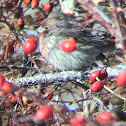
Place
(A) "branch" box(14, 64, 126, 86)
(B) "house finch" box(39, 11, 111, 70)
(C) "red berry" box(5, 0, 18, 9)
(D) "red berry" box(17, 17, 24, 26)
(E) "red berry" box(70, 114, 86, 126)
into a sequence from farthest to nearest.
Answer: (B) "house finch" box(39, 11, 111, 70) < (C) "red berry" box(5, 0, 18, 9) < (D) "red berry" box(17, 17, 24, 26) < (A) "branch" box(14, 64, 126, 86) < (E) "red berry" box(70, 114, 86, 126)

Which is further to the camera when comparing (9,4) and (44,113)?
(9,4)

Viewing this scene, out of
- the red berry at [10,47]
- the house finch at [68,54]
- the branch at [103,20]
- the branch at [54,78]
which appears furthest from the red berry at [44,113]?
the house finch at [68,54]

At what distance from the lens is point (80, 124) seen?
4.75 ft

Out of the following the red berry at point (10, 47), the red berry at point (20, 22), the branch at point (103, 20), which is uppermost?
the branch at point (103, 20)

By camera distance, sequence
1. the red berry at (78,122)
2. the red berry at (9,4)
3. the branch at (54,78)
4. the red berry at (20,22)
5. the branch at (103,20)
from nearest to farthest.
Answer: the branch at (103,20) < the red berry at (78,122) < the branch at (54,78) < the red berry at (20,22) < the red berry at (9,4)

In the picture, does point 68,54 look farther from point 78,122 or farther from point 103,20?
point 103,20

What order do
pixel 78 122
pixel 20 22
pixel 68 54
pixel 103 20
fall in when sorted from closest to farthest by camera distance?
pixel 103 20 → pixel 78 122 → pixel 20 22 → pixel 68 54

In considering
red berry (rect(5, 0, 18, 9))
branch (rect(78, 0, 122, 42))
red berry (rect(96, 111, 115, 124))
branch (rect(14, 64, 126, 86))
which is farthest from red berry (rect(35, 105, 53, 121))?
red berry (rect(5, 0, 18, 9))

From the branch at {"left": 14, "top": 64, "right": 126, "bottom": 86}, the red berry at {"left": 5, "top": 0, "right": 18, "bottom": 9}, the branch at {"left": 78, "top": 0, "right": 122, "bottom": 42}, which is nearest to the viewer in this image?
the branch at {"left": 78, "top": 0, "right": 122, "bottom": 42}

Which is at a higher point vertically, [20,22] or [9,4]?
[9,4]

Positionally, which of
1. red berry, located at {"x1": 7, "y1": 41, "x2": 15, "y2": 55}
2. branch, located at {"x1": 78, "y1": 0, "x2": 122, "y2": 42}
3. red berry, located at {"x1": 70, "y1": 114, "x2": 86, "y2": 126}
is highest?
branch, located at {"x1": 78, "y1": 0, "x2": 122, "y2": 42}

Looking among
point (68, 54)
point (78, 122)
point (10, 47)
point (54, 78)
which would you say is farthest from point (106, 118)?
point (68, 54)

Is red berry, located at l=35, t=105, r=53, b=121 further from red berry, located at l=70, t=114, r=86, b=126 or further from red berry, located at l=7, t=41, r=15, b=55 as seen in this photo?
red berry, located at l=7, t=41, r=15, b=55

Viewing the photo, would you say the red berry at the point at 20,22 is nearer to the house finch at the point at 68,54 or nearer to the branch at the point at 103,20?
the house finch at the point at 68,54
